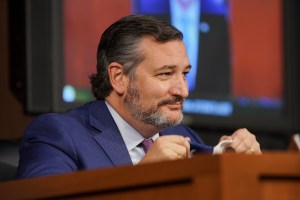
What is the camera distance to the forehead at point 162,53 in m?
2.78

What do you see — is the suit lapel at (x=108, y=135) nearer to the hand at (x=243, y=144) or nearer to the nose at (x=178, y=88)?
the nose at (x=178, y=88)

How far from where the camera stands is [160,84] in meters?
2.79

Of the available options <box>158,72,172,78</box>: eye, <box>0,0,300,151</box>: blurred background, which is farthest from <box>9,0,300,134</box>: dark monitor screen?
<box>158,72,172,78</box>: eye

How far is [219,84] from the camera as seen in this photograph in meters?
4.36

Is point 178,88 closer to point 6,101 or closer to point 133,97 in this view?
point 133,97

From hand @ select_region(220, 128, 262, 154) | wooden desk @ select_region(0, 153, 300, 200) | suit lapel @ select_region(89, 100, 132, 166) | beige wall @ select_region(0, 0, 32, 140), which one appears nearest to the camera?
wooden desk @ select_region(0, 153, 300, 200)

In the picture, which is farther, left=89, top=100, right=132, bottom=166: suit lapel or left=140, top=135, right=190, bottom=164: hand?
left=89, top=100, right=132, bottom=166: suit lapel

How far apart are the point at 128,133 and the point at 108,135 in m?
0.12

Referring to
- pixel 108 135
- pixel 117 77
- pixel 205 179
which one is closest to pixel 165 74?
pixel 117 77

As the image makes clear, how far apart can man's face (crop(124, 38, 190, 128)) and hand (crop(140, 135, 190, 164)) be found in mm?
503

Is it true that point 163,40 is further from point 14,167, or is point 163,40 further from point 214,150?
point 14,167

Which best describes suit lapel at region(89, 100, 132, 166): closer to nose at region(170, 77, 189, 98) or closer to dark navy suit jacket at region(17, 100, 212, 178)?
dark navy suit jacket at region(17, 100, 212, 178)

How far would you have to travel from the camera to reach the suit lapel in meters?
2.60

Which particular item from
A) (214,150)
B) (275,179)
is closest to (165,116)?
(214,150)
